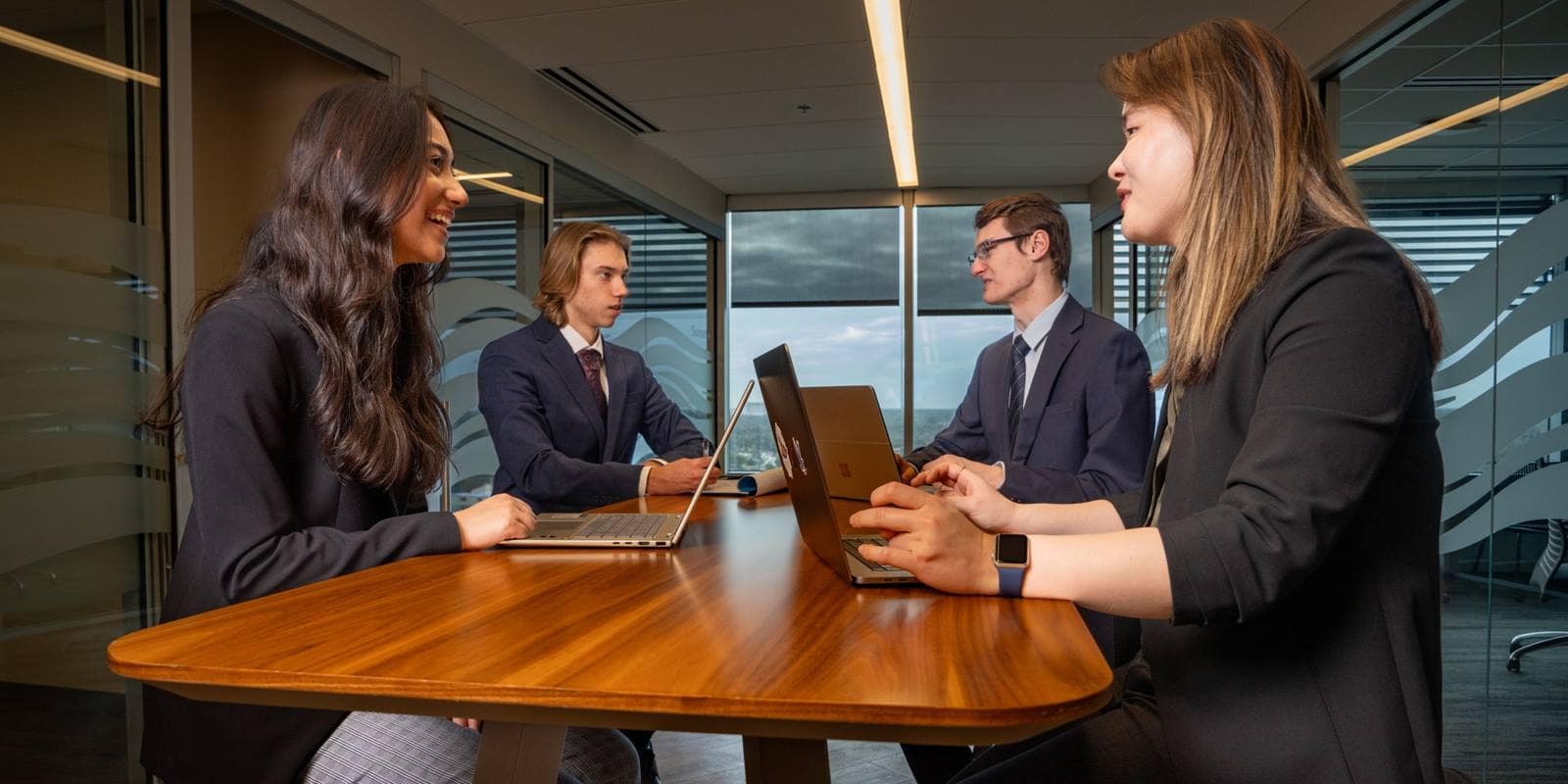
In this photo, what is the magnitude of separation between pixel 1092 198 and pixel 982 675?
8.08m

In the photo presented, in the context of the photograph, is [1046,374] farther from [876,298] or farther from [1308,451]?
[876,298]

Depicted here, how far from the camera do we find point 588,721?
2.72 feet

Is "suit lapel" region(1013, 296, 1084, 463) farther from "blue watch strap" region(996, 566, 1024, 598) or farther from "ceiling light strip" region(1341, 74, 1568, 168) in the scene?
"blue watch strap" region(996, 566, 1024, 598)

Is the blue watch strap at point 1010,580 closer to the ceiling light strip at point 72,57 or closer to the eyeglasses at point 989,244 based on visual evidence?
the eyeglasses at point 989,244

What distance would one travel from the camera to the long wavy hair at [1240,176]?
1183mm

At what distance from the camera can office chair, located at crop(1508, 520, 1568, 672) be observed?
9.15ft

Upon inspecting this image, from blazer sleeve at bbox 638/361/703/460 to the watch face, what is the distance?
2230 mm

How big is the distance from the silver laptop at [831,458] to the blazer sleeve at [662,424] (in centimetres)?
127

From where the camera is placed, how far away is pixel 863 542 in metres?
Answer: 1.57

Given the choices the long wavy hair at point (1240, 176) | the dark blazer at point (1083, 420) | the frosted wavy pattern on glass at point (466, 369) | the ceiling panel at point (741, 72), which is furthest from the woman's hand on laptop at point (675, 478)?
the ceiling panel at point (741, 72)

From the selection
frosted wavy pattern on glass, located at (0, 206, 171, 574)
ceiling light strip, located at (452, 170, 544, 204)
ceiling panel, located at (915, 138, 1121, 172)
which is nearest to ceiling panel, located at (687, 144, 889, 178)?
ceiling panel, located at (915, 138, 1121, 172)

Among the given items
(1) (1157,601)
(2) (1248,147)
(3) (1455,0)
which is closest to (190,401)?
(1) (1157,601)

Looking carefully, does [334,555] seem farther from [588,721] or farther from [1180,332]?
[1180,332]

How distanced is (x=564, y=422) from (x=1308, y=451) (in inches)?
93.3
